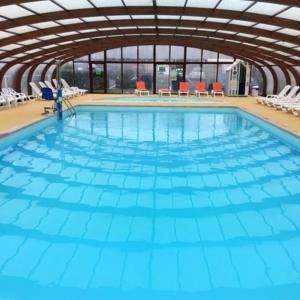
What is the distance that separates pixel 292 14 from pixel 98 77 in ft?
55.7

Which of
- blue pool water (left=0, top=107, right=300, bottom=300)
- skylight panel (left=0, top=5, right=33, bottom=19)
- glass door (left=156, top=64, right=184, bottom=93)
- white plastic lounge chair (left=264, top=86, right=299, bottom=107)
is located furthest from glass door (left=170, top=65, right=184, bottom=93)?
blue pool water (left=0, top=107, right=300, bottom=300)

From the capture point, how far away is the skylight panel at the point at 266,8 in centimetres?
943

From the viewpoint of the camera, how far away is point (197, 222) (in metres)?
4.43

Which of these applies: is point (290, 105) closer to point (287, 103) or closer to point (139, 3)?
point (287, 103)

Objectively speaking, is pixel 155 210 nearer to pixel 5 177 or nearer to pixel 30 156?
pixel 5 177

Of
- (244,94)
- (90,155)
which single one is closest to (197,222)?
(90,155)

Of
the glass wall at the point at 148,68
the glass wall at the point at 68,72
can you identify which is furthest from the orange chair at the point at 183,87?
the glass wall at the point at 68,72

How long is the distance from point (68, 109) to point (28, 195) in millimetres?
9943

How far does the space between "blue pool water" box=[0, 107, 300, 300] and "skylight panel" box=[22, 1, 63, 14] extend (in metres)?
3.87

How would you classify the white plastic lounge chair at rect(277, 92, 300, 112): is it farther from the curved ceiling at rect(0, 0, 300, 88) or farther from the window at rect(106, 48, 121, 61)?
the window at rect(106, 48, 121, 61)

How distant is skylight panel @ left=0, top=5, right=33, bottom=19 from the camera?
9.65m

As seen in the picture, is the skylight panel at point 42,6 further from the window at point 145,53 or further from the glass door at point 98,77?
the glass door at point 98,77

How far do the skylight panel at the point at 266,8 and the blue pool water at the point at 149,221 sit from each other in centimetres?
380

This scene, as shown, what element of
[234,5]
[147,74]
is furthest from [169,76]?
[234,5]
